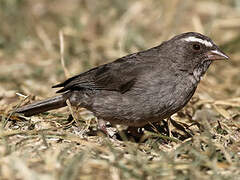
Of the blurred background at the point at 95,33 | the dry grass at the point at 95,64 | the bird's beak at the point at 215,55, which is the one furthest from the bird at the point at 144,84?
the blurred background at the point at 95,33

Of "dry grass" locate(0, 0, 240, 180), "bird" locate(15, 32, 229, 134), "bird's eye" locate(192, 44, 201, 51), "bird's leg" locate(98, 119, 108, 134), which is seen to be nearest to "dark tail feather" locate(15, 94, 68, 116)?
"bird" locate(15, 32, 229, 134)

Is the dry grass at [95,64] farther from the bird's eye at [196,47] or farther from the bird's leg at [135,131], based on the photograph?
the bird's eye at [196,47]

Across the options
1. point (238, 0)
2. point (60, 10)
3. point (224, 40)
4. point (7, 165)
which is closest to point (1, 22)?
point (60, 10)

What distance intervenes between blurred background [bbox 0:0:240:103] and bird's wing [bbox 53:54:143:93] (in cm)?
161

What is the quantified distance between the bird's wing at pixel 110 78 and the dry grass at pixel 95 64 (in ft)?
1.36

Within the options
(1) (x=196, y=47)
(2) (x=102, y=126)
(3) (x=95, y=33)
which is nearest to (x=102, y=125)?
(2) (x=102, y=126)

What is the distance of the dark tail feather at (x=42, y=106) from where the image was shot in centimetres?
582

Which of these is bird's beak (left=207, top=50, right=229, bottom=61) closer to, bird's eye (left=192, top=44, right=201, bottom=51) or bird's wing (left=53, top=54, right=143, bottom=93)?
bird's eye (left=192, top=44, right=201, bottom=51)

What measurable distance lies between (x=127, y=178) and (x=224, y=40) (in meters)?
6.49

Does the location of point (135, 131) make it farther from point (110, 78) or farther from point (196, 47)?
point (196, 47)

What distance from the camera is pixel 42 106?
19.4 ft

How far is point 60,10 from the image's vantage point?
37.9 ft

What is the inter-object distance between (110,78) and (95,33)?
4.30 metres

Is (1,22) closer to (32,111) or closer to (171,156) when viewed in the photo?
(32,111)
